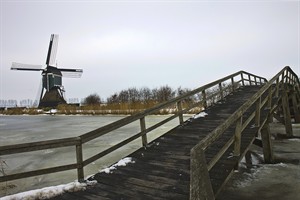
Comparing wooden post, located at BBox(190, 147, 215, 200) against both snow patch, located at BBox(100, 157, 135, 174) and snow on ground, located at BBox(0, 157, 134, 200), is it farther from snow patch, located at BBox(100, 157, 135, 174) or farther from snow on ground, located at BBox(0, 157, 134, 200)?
snow patch, located at BBox(100, 157, 135, 174)

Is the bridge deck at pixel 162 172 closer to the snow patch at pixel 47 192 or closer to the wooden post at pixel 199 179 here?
the snow patch at pixel 47 192

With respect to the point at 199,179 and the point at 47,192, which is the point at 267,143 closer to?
the point at 199,179

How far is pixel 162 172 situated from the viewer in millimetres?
4414

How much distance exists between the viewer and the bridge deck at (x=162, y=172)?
147 inches

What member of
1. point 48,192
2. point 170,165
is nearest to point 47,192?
point 48,192

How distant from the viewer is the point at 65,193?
13.0 feet

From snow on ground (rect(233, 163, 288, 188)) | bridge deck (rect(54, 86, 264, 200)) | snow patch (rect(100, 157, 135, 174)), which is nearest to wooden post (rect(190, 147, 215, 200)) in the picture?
bridge deck (rect(54, 86, 264, 200))

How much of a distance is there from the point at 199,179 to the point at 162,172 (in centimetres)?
186

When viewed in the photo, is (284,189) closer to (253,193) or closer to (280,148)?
(253,193)

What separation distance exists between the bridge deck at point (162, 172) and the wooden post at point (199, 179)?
95 cm

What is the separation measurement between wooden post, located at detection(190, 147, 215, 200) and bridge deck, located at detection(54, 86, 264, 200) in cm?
95

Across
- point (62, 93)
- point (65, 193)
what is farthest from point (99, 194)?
point (62, 93)

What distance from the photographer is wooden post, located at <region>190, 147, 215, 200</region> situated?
254 cm

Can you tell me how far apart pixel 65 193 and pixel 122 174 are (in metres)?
1.03
